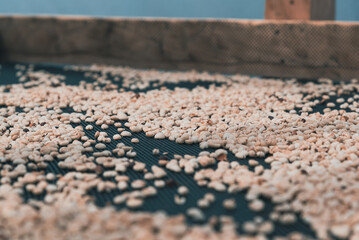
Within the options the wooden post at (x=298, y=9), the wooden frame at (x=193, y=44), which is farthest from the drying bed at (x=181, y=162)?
the wooden post at (x=298, y=9)

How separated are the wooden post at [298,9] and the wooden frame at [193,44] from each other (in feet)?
0.57

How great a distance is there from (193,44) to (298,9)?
731 mm

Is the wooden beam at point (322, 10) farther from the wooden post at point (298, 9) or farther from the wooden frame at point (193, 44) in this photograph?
the wooden frame at point (193, 44)

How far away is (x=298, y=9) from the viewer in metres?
2.60

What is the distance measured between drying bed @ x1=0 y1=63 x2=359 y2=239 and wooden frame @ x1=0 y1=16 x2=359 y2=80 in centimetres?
32

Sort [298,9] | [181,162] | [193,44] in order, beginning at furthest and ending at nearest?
[193,44] → [298,9] → [181,162]

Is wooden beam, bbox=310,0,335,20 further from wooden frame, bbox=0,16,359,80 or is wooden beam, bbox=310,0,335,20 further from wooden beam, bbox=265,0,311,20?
wooden frame, bbox=0,16,359,80

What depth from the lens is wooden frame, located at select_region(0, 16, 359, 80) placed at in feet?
7.98

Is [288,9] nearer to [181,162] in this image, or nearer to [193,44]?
[193,44]

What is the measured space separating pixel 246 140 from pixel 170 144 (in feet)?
0.88

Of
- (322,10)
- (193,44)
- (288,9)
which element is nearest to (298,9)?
(288,9)

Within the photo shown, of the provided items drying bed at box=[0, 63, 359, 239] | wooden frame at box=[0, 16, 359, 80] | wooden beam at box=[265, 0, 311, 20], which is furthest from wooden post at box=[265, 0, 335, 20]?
drying bed at box=[0, 63, 359, 239]

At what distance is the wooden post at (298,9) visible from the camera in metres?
2.58

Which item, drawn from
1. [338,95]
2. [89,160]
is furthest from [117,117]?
[338,95]
